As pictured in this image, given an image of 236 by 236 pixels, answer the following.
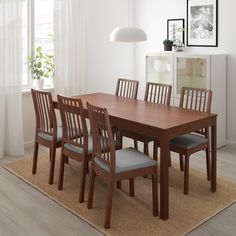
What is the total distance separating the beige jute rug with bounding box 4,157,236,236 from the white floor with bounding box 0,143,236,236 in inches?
2.7

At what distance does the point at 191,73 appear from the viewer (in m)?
5.07

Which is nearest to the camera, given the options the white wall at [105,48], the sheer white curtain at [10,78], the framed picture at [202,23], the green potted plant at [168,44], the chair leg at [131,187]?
the chair leg at [131,187]

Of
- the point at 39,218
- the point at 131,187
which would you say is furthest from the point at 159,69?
the point at 39,218

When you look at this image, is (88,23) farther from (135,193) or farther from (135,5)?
(135,193)

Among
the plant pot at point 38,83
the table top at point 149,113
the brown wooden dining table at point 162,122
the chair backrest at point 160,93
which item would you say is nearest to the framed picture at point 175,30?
the chair backrest at point 160,93

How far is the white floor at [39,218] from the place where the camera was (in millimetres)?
2900

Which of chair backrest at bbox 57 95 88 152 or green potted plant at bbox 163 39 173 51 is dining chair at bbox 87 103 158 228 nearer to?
chair backrest at bbox 57 95 88 152

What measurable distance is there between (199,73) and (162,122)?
1976 millimetres

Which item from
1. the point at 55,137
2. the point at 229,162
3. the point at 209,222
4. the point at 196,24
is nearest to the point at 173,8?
the point at 196,24

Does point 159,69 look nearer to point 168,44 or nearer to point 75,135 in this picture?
point 168,44

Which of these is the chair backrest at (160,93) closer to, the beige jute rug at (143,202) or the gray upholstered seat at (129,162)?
the beige jute rug at (143,202)

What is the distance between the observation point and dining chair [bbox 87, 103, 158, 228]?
2912mm

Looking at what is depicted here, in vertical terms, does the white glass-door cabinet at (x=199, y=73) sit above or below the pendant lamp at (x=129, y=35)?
below

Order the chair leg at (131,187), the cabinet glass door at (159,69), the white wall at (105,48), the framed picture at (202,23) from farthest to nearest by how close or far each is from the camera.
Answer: the white wall at (105,48), the cabinet glass door at (159,69), the framed picture at (202,23), the chair leg at (131,187)
